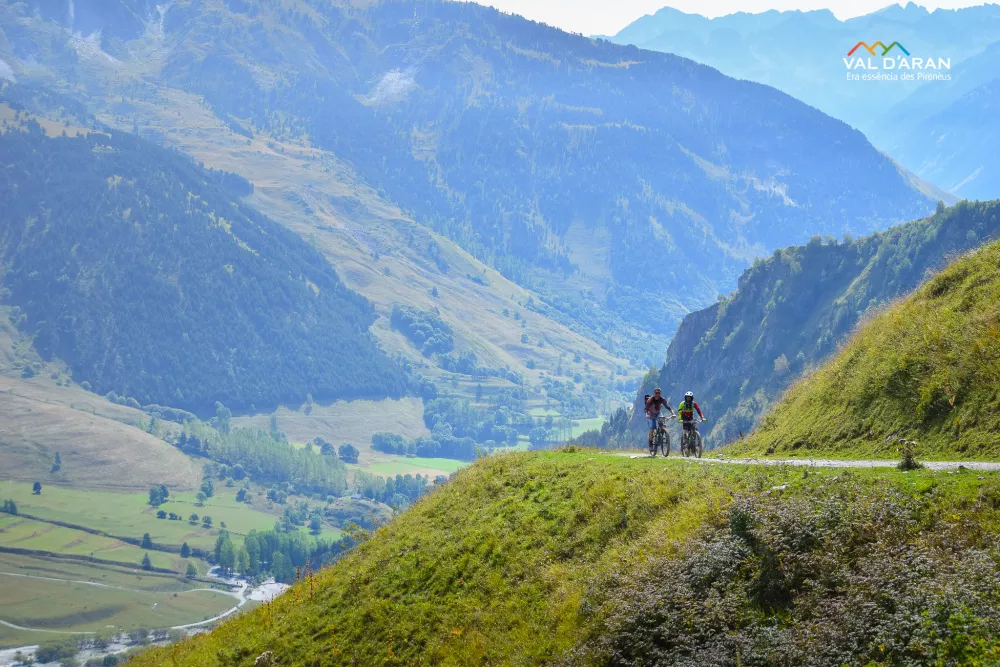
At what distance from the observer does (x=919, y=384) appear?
94.3 ft

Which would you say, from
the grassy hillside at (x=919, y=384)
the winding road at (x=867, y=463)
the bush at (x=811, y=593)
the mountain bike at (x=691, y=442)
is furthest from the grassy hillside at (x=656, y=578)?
the grassy hillside at (x=919, y=384)

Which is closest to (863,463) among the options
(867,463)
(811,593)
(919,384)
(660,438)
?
(867,463)

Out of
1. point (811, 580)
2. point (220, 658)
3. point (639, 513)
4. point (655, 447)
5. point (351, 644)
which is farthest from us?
point (655, 447)

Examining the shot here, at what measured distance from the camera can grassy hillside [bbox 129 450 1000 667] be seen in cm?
1722

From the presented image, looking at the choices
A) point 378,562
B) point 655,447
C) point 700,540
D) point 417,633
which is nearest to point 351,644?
point 417,633

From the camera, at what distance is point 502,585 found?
26.5 metres

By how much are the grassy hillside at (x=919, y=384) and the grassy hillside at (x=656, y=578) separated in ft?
17.4

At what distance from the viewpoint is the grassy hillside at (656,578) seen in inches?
678

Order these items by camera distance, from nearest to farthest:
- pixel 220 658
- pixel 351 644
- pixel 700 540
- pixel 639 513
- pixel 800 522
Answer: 1. pixel 800 522
2. pixel 700 540
3. pixel 639 513
4. pixel 351 644
5. pixel 220 658

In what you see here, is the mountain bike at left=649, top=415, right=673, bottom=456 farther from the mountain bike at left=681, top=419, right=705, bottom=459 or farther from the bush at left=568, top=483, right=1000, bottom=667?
the bush at left=568, top=483, right=1000, bottom=667

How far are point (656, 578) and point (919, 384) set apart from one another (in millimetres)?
12246

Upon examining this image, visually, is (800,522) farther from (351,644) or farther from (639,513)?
(351,644)

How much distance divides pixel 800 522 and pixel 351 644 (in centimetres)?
1428

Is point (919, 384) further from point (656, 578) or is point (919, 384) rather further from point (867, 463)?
point (656, 578)
